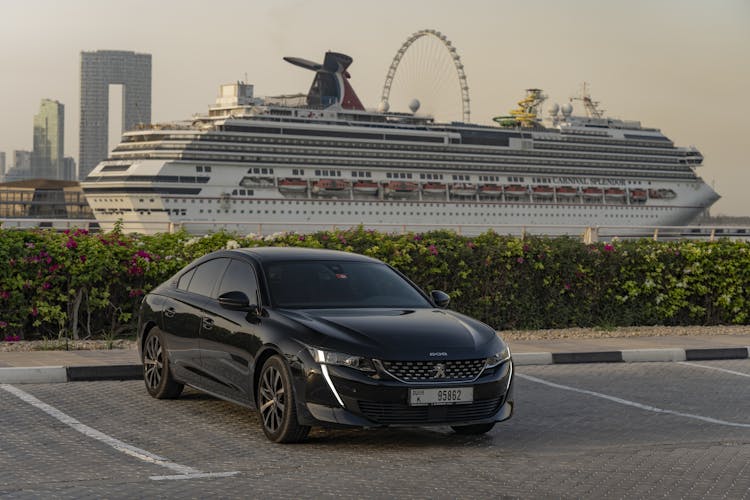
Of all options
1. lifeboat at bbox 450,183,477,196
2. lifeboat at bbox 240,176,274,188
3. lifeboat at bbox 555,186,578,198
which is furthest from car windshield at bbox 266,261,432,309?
lifeboat at bbox 555,186,578,198

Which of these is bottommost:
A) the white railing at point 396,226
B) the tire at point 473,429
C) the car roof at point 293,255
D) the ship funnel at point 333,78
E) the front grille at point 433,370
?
the tire at point 473,429

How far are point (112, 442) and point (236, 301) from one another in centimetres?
127

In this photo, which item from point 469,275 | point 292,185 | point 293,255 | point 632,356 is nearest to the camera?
point 293,255

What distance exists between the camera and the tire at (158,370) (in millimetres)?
9117

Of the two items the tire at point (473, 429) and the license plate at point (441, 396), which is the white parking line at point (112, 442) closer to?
the license plate at point (441, 396)

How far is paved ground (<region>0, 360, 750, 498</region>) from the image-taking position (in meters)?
6.26

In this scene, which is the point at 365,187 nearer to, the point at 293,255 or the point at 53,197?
the point at 53,197

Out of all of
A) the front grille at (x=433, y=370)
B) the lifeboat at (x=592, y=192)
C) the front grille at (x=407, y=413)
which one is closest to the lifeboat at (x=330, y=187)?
the lifeboat at (x=592, y=192)

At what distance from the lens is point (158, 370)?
9273mm

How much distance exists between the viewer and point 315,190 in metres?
78.6

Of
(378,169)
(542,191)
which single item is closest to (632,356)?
(378,169)

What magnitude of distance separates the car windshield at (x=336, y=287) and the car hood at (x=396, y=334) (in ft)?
0.72

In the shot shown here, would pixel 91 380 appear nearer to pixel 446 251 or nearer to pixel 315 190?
pixel 446 251

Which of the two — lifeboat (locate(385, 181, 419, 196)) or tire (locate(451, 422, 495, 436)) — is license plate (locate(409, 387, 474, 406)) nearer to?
tire (locate(451, 422, 495, 436))
